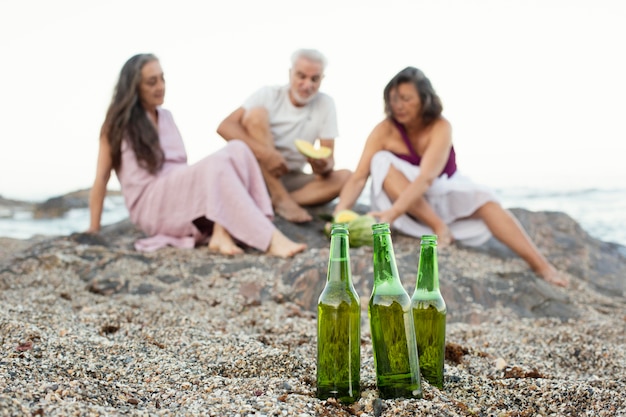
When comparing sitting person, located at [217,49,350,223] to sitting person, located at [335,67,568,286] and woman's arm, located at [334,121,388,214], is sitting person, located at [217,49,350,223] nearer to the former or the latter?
woman's arm, located at [334,121,388,214]

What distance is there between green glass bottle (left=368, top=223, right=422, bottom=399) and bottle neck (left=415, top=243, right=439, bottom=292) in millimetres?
169

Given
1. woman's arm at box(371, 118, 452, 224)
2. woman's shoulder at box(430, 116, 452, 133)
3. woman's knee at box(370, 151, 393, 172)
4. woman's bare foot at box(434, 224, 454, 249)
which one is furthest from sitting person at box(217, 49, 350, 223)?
woman's bare foot at box(434, 224, 454, 249)

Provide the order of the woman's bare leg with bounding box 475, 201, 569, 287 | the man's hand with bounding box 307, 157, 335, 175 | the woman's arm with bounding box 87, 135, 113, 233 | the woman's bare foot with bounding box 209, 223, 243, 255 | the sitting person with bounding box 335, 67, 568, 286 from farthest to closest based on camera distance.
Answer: the man's hand with bounding box 307, 157, 335, 175 → the woman's arm with bounding box 87, 135, 113, 233 → the sitting person with bounding box 335, 67, 568, 286 → the woman's bare leg with bounding box 475, 201, 569, 287 → the woman's bare foot with bounding box 209, 223, 243, 255

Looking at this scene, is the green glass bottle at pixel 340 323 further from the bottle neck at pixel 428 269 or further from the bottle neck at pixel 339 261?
the bottle neck at pixel 428 269

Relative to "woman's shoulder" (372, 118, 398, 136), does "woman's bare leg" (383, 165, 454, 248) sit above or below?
below

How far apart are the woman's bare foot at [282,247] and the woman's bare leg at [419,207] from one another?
3.83ft

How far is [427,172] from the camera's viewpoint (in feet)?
20.0

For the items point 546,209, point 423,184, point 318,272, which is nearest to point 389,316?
point 318,272

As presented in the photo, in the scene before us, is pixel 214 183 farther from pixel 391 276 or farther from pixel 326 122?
pixel 391 276

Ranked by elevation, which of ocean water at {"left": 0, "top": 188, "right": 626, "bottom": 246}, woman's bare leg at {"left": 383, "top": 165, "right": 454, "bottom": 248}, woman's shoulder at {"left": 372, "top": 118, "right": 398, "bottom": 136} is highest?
woman's shoulder at {"left": 372, "top": 118, "right": 398, "bottom": 136}

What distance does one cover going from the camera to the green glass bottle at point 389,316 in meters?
2.06

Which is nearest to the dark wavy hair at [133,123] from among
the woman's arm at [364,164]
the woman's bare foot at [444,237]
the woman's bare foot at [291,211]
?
the woman's bare foot at [291,211]

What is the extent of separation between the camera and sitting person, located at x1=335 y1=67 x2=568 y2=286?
6094 mm

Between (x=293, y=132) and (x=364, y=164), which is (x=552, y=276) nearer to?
(x=364, y=164)
